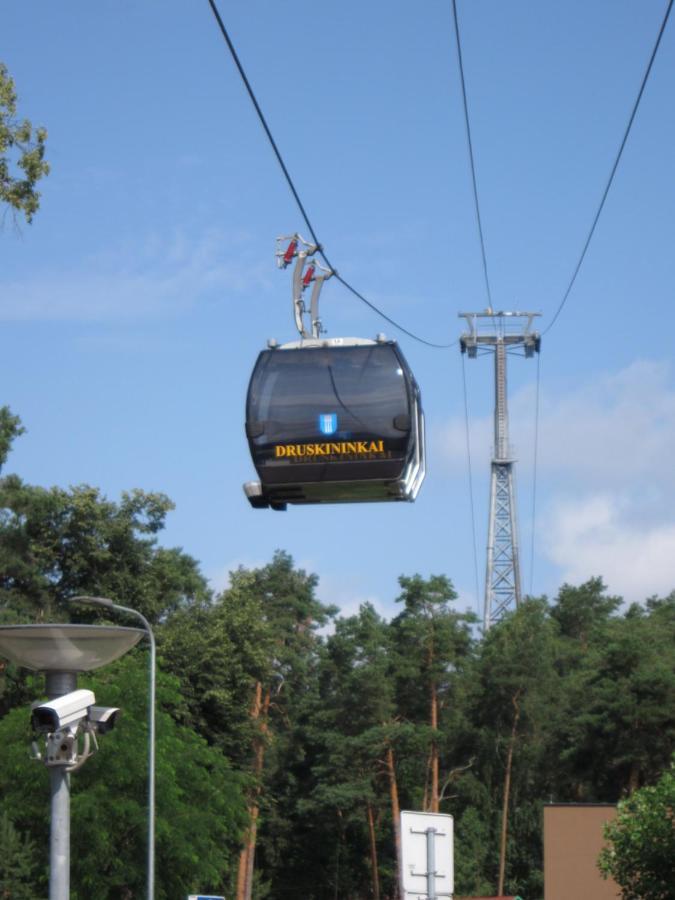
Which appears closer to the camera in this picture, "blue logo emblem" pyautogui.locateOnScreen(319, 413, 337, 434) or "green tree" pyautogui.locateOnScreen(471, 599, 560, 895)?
"blue logo emblem" pyautogui.locateOnScreen(319, 413, 337, 434)

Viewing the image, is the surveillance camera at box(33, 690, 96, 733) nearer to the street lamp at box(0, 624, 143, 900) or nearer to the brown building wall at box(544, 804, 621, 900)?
the street lamp at box(0, 624, 143, 900)

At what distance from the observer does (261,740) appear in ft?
197

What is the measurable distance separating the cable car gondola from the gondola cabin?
0.5 inches

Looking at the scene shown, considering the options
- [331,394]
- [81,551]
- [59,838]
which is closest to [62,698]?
[59,838]

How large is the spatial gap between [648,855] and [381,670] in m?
A: 38.7

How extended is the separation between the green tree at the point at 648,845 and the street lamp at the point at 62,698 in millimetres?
24941

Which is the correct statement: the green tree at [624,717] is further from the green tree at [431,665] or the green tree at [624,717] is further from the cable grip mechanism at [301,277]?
the cable grip mechanism at [301,277]

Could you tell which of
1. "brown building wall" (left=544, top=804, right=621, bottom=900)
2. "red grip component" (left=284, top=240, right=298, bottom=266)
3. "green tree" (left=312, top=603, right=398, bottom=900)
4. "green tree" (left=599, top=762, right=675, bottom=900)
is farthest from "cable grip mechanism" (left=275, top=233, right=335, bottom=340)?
"green tree" (left=312, top=603, right=398, bottom=900)

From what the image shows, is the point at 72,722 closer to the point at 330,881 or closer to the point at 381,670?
the point at 381,670

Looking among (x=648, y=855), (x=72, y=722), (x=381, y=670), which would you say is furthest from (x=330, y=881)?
(x=72, y=722)

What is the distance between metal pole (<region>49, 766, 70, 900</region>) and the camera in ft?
40.5

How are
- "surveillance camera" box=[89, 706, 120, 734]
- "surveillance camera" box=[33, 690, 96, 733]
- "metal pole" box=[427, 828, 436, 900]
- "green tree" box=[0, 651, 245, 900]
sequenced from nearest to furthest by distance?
1. "metal pole" box=[427, 828, 436, 900]
2. "surveillance camera" box=[33, 690, 96, 733]
3. "surveillance camera" box=[89, 706, 120, 734]
4. "green tree" box=[0, 651, 245, 900]

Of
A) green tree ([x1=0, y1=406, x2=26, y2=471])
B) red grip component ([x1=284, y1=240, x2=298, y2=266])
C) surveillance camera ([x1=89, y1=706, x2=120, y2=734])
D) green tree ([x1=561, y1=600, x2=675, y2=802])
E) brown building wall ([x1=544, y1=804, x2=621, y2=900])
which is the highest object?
green tree ([x1=0, y1=406, x2=26, y2=471])

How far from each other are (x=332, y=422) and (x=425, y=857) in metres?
7.43
